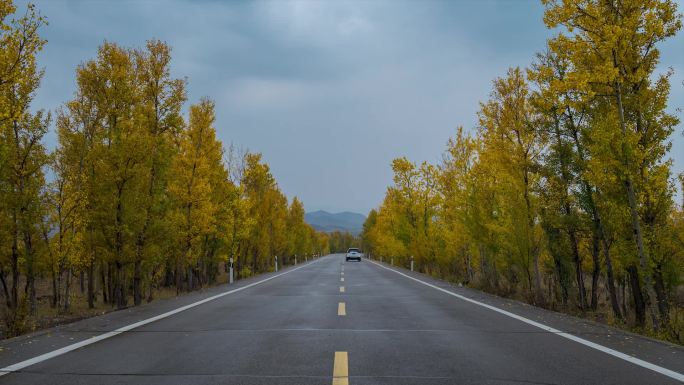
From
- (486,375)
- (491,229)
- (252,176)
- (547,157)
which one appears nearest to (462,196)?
(491,229)

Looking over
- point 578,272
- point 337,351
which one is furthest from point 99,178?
point 578,272

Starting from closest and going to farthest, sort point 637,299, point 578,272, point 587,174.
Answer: point 587,174 → point 637,299 → point 578,272

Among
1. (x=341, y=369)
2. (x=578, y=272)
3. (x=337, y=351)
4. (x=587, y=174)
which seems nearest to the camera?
(x=341, y=369)

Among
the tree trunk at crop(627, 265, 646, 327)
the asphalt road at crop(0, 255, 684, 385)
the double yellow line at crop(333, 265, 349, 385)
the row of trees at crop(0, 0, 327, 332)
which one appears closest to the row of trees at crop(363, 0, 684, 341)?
the tree trunk at crop(627, 265, 646, 327)

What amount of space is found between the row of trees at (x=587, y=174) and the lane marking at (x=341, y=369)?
7073 mm

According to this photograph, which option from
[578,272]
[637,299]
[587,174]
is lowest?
[637,299]

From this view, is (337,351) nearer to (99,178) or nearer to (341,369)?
(341,369)

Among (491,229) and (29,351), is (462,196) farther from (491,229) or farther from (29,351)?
(29,351)

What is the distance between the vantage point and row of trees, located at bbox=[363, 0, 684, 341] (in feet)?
34.1

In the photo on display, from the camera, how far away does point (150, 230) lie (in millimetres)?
15797

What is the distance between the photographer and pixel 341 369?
200 inches

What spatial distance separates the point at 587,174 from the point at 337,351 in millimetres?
8230

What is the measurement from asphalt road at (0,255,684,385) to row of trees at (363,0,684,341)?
12.6ft

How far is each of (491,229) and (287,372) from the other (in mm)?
13704
